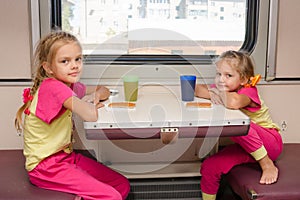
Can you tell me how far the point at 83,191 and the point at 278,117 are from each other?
132cm

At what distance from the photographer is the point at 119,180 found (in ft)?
6.36

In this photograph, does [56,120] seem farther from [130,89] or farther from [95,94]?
[130,89]

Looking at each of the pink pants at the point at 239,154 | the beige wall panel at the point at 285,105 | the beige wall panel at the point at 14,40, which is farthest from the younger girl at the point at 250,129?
the beige wall panel at the point at 14,40

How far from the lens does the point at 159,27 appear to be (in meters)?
2.27

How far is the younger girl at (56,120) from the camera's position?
A: 1604mm

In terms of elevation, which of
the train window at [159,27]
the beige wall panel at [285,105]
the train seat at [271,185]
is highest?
the train window at [159,27]

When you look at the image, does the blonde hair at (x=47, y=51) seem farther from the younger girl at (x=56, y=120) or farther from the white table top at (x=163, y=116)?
the white table top at (x=163, y=116)

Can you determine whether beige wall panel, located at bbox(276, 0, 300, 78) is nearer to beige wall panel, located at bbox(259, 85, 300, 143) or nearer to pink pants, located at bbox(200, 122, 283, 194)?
beige wall panel, located at bbox(259, 85, 300, 143)

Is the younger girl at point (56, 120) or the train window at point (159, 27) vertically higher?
the train window at point (159, 27)

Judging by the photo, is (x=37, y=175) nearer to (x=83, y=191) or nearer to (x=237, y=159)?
(x=83, y=191)

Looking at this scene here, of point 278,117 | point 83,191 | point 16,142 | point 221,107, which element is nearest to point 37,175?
point 83,191

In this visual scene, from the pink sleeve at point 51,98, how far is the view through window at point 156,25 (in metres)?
0.67

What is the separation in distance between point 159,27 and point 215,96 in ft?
1.97

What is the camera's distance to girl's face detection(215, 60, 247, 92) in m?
1.94
